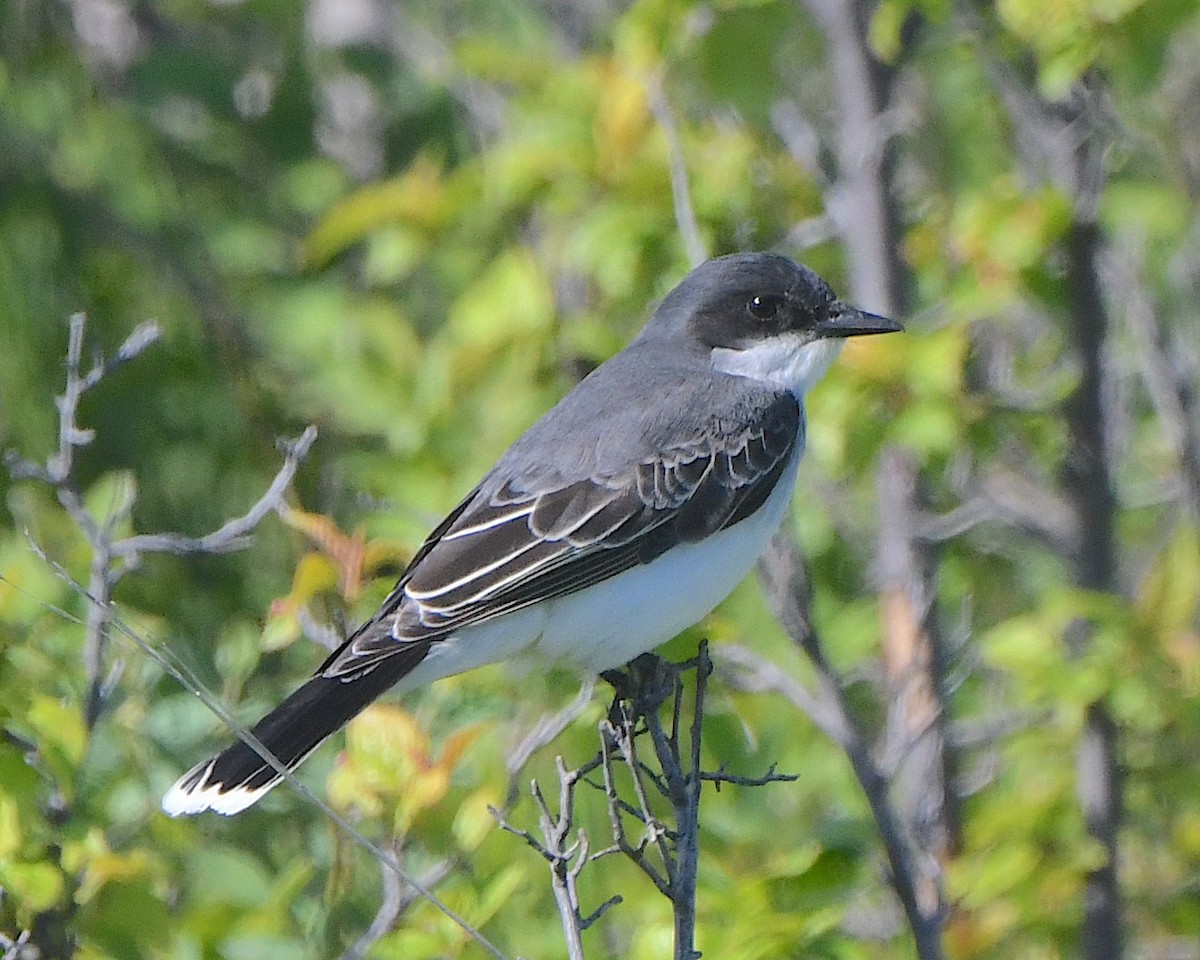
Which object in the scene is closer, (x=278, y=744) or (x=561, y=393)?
(x=278, y=744)

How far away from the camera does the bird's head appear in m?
4.15

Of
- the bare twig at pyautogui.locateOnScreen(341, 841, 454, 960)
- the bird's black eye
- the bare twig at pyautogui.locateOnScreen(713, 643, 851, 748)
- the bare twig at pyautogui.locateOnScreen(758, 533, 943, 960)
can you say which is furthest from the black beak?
the bare twig at pyautogui.locateOnScreen(341, 841, 454, 960)

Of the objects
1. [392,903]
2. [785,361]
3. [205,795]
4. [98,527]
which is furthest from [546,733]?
[785,361]

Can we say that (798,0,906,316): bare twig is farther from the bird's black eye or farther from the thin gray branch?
the thin gray branch

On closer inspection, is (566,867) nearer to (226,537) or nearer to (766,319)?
(226,537)

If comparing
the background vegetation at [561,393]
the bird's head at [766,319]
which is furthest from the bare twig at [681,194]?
the bird's head at [766,319]

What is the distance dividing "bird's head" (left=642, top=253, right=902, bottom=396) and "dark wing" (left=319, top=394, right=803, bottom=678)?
323 millimetres

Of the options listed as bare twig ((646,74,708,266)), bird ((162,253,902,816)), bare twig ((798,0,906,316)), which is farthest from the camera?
bare twig ((798,0,906,316))

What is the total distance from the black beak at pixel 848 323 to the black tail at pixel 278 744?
1338mm

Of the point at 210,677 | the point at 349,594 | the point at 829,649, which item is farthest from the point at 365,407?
the point at 829,649

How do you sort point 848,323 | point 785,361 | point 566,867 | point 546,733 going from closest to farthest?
point 566,867 < point 546,733 < point 848,323 < point 785,361

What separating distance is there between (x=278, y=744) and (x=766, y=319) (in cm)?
158

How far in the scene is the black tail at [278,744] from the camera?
3336 mm

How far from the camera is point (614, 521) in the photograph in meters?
3.80
